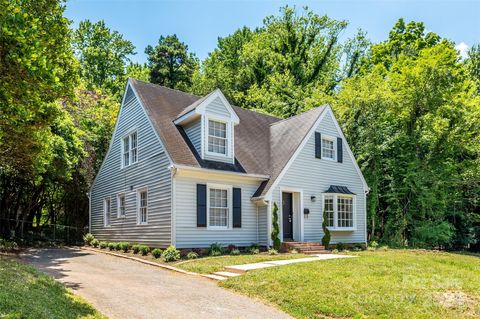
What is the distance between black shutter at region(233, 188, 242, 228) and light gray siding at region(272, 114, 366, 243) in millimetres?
1427

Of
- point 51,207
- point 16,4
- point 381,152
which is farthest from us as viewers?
point 51,207

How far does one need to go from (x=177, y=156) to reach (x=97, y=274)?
5425 mm

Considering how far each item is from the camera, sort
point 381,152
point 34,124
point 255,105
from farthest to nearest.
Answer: point 255,105
point 381,152
point 34,124

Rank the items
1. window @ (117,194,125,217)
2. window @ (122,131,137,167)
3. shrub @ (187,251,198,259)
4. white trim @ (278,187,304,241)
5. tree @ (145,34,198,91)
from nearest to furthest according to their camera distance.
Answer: shrub @ (187,251,198,259), white trim @ (278,187,304,241), window @ (122,131,137,167), window @ (117,194,125,217), tree @ (145,34,198,91)

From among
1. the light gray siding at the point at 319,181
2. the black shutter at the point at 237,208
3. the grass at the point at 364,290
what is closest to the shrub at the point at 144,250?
the black shutter at the point at 237,208

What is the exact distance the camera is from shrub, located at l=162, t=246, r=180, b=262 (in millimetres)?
13414

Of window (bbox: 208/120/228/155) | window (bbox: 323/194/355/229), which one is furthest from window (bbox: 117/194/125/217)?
window (bbox: 323/194/355/229)

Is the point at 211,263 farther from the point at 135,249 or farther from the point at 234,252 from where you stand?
the point at 135,249

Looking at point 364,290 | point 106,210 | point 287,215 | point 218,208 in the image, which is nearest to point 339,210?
point 287,215

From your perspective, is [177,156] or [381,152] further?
[381,152]

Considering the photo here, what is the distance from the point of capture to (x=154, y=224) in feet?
50.7

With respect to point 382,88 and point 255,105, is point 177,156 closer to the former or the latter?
point 382,88

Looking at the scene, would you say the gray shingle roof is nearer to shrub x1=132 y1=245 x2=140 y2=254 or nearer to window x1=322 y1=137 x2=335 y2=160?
window x1=322 y1=137 x2=335 y2=160

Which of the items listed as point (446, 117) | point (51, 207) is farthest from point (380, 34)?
point (51, 207)
